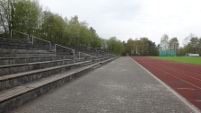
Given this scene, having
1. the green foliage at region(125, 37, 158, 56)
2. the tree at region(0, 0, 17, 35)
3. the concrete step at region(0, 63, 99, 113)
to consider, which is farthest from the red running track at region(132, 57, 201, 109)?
the green foliage at region(125, 37, 158, 56)

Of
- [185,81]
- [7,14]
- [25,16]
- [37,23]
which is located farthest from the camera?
[37,23]

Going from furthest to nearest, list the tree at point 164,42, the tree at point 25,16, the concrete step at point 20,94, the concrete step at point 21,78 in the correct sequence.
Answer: the tree at point 164,42 → the tree at point 25,16 → the concrete step at point 21,78 → the concrete step at point 20,94

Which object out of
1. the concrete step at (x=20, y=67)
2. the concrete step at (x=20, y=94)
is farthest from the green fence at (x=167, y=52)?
the concrete step at (x=20, y=94)

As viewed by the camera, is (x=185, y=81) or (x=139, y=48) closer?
(x=185, y=81)

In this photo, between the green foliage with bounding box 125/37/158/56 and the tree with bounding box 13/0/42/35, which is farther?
the green foliage with bounding box 125/37/158/56

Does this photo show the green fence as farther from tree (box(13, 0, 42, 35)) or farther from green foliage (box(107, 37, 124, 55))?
tree (box(13, 0, 42, 35))

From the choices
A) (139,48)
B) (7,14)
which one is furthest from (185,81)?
(139,48)

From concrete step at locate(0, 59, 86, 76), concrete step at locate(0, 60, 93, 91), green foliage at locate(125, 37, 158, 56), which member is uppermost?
green foliage at locate(125, 37, 158, 56)

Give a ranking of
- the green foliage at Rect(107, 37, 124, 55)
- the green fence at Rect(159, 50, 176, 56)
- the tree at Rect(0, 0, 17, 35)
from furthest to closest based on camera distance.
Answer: the green fence at Rect(159, 50, 176, 56) → the green foliage at Rect(107, 37, 124, 55) → the tree at Rect(0, 0, 17, 35)

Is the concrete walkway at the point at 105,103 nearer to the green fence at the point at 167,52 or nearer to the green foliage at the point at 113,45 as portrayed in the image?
the green foliage at the point at 113,45

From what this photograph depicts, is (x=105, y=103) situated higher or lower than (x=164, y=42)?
lower

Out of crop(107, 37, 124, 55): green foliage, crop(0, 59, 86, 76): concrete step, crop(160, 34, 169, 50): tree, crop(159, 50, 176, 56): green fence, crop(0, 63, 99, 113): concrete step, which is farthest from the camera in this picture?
crop(160, 34, 169, 50): tree

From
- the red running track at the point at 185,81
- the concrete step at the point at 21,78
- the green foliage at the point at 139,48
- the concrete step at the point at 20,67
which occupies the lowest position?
the red running track at the point at 185,81

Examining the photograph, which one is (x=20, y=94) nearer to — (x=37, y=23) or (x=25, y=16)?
(x=25, y=16)
